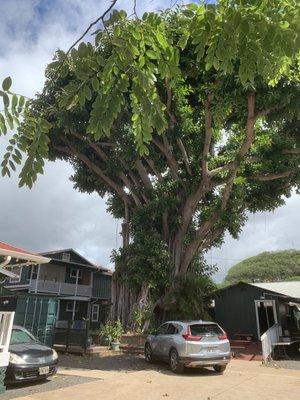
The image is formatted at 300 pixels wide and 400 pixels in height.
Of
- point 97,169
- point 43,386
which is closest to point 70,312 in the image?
point 97,169

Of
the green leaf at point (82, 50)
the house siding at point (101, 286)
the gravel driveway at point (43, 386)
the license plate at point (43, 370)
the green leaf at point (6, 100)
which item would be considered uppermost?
the house siding at point (101, 286)

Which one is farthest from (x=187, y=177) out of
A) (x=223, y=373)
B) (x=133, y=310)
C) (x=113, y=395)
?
(x=113, y=395)

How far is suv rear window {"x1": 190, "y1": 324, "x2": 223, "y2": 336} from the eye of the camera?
42.8 ft

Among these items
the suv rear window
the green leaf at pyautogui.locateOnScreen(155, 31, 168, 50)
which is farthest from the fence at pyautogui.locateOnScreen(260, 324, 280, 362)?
the green leaf at pyautogui.locateOnScreen(155, 31, 168, 50)

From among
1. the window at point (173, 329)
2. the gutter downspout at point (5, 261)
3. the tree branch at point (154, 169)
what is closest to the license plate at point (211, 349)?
the window at point (173, 329)

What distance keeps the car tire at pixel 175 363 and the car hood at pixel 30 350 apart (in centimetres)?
412

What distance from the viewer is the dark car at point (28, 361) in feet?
32.6

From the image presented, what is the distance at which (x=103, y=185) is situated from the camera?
24641 mm

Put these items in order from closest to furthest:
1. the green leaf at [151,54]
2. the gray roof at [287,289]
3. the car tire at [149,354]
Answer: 1. the green leaf at [151,54]
2. the car tire at [149,354]
3. the gray roof at [287,289]

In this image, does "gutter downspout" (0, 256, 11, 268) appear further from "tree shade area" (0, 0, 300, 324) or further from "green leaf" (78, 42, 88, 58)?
"green leaf" (78, 42, 88, 58)

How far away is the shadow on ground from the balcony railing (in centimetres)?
1872

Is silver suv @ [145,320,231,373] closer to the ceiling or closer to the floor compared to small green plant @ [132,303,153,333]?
closer to the floor

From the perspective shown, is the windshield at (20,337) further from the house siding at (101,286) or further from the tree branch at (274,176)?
the house siding at (101,286)

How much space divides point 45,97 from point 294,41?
69.5 feet
